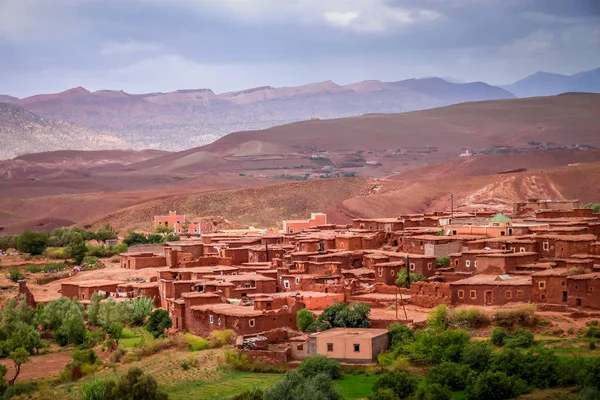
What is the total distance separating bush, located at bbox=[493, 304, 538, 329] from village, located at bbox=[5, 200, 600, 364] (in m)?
0.94

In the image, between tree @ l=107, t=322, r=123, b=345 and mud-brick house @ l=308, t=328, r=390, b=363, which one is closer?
mud-brick house @ l=308, t=328, r=390, b=363

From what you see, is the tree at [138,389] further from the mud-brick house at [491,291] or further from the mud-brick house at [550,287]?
the mud-brick house at [550,287]

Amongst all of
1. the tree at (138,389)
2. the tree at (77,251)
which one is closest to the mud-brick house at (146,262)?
the tree at (77,251)

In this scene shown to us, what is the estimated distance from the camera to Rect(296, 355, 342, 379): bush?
2934cm

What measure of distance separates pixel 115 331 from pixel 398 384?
40.3 ft

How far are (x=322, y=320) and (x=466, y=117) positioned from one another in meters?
165

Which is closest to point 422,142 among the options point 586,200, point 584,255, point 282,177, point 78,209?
point 282,177

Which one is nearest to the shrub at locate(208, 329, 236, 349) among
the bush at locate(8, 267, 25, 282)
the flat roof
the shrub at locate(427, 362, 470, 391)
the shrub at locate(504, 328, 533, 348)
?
the flat roof

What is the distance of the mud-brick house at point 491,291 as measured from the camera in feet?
114

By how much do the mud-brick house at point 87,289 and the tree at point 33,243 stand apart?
16924 millimetres

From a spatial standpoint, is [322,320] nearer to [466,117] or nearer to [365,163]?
[365,163]

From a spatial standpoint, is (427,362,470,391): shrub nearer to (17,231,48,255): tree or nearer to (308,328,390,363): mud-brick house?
(308,328,390,363): mud-brick house

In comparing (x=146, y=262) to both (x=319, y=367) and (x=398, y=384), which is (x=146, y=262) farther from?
(x=398, y=384)

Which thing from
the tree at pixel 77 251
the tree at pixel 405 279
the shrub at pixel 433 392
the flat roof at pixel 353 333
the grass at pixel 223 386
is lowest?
the grass at pixel 223 386
